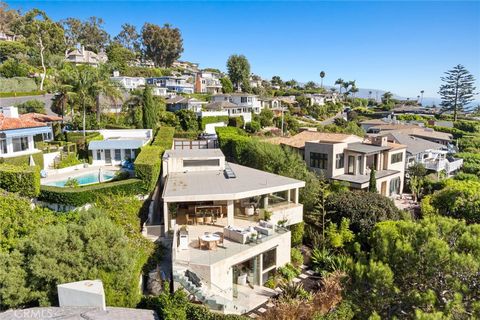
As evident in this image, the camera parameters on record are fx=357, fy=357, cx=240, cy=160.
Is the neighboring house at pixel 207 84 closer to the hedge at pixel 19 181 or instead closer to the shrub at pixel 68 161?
the shrub at pixel 68 161

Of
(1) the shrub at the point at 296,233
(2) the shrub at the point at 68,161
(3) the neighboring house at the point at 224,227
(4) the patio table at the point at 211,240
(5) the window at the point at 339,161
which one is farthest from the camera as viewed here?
(5) the window at the point at 339,161

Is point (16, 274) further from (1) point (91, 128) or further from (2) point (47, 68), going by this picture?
(2) point (47, 68)

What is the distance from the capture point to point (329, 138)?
3678 centimetres

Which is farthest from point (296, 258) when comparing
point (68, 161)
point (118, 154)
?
point (68, 161)

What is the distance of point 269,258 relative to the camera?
19.7m

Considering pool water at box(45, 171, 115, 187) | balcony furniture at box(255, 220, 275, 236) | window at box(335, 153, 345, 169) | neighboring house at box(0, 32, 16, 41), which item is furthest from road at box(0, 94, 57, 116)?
neighboring house at box(0, 32, 16, 41)

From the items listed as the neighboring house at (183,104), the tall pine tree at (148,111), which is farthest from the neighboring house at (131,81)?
the tall pine tree at (148,111)

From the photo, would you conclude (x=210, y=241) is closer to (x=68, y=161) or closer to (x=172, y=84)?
(x=68, y=161)

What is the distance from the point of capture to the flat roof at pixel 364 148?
32.8 meters

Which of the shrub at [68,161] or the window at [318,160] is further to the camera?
the window at [318,160]

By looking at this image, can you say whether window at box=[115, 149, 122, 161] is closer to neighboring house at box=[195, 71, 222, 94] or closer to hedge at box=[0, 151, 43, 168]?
hedge at box=[0, 151, 43, 168]

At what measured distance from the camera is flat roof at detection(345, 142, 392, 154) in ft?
108

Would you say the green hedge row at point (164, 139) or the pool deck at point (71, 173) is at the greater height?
the green hedge row at point (164, 139)

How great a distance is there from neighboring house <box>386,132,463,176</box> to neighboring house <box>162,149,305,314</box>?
75.3 feet
